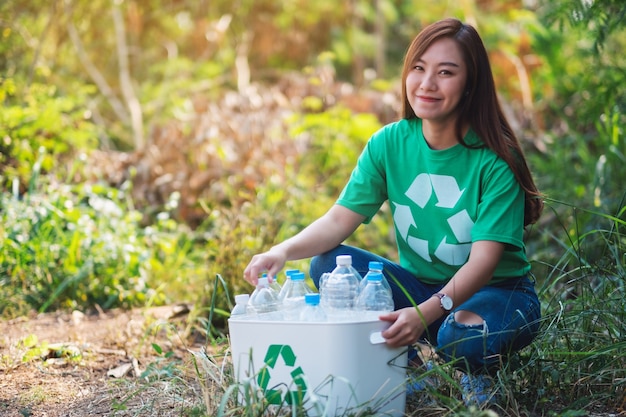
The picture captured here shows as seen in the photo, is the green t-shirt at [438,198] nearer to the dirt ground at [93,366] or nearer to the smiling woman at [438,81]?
the smiling woman at [438,81]

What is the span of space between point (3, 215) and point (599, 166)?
325 cm

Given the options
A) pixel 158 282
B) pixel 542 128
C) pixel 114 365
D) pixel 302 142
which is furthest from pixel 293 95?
pixel 114 365

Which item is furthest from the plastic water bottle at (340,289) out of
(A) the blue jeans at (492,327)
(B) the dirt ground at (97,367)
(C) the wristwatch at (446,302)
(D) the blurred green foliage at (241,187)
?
(B) the dirt ground at (97,367)

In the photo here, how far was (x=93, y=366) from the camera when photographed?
3148 millimetres

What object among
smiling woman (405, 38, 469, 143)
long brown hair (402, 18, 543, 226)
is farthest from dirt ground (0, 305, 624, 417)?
smiling woman (405, 38, 469, 143)

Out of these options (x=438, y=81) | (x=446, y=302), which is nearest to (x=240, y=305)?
(x=446, y=302)

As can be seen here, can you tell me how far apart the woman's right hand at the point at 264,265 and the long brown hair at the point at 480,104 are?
0.75 meters

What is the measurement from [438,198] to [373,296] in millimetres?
479

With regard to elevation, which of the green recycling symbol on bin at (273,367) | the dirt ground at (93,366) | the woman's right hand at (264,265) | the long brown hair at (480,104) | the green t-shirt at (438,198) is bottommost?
the dirt ground at (93,366)

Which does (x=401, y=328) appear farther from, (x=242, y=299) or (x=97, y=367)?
(x=97, y=367)

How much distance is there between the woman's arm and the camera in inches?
100

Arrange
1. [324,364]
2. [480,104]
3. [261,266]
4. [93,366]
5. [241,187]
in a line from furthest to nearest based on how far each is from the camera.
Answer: [241,187] < [93,366] < [480,104] < [261,266] < [324,364]

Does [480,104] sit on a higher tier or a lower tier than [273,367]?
higher

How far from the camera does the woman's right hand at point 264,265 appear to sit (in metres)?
2.51
